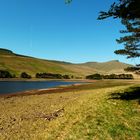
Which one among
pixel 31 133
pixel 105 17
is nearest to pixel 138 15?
pixel 105 17

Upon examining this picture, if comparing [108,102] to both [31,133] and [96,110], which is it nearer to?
[96,110]

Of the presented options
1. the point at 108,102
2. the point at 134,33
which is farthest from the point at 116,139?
the point at 134,33

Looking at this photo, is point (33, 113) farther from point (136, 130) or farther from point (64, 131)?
point (136, 130)

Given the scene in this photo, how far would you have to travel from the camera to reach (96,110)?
70.7ft

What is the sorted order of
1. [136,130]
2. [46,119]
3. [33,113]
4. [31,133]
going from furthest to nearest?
[33,113] < [46,119] < [31,133] < [136,130]

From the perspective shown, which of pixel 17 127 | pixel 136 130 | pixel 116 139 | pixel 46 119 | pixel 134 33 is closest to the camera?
pixel 116 139

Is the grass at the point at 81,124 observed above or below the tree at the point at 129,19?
below

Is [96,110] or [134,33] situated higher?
[134,33]

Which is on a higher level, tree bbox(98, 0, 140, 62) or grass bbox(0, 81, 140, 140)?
tree bbox(98, 0, 140, 62)

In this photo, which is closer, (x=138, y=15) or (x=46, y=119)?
(x=46, y=119)

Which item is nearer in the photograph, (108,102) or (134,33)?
(108,102)

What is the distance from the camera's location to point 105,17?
981 inches

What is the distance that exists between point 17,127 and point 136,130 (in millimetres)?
8124

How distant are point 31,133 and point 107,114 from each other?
5705 mm
